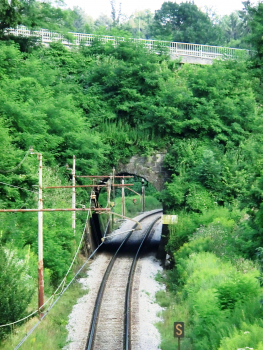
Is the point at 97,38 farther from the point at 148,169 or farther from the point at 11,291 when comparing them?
the point at 11,291

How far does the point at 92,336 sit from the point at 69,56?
73.7 feet

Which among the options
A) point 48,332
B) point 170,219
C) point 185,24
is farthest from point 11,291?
point 185,24

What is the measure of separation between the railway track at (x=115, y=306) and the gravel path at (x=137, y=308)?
0.82 feet

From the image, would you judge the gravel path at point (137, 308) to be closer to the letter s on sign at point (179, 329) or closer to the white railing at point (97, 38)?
the letter s on sign at point (179, 329)

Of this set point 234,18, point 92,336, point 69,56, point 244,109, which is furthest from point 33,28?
point 234,18

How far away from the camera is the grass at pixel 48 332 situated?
15984mm

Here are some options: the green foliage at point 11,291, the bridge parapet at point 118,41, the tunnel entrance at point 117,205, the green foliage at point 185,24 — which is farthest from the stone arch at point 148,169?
the green foliage at point 185,24

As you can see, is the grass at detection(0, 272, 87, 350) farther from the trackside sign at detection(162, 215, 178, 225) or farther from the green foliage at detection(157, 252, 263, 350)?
the trackside sign at detection(162, 215, 178, 225)

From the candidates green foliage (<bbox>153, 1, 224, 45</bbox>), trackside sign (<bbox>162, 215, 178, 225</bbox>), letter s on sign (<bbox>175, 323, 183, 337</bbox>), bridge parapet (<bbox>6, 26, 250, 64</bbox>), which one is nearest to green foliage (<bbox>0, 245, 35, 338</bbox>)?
letter s on sign (<bbox>175, 323, 183, 337</bbox>)

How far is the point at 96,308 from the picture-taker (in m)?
20.5

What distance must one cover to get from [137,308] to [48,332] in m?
4.32

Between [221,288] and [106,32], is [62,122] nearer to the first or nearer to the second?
[106,32]

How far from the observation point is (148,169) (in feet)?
102

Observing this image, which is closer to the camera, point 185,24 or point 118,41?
point 118,41
